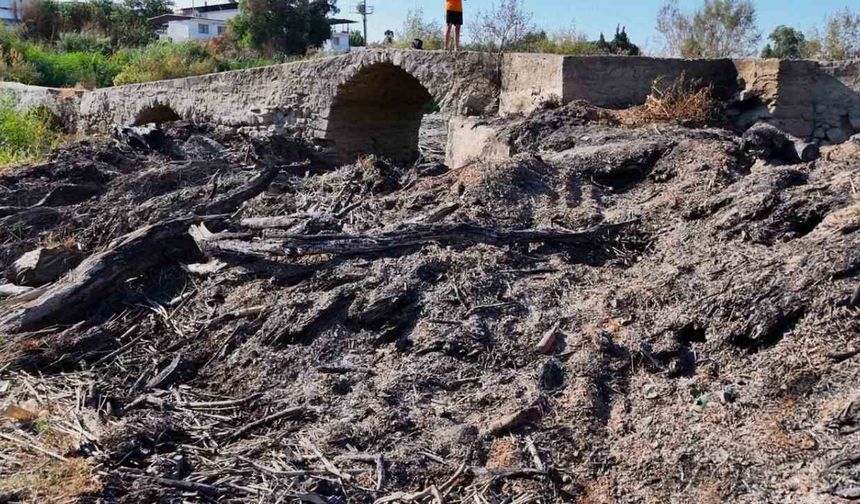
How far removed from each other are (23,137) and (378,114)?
656 centimetres

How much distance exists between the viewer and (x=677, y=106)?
651 centimetres

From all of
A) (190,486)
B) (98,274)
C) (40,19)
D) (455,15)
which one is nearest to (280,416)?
(190,486)

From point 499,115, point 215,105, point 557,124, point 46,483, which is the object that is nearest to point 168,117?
point 215,105

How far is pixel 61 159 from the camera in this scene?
9773 mm

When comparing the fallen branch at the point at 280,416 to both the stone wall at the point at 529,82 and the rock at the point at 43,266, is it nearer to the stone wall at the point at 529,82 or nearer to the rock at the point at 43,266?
the rock at the point at 43,266

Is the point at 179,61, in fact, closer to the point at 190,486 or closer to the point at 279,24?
the point at 279,24

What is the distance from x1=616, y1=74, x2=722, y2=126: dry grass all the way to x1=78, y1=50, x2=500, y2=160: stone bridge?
1.56 metres

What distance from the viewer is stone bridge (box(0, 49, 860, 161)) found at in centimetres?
663

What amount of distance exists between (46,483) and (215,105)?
30.6 ft

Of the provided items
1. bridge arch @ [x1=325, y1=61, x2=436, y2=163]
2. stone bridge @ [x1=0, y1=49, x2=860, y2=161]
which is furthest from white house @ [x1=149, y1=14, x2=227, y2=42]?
bridge arch @ [x1=325, y1=61, x2=436, y2=163]

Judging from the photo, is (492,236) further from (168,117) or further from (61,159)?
(168,117)

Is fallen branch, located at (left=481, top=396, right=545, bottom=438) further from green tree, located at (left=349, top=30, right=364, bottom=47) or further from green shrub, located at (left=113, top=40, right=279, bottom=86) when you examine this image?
green tree, located at (left=349, top=30, right=364, bottom=47)

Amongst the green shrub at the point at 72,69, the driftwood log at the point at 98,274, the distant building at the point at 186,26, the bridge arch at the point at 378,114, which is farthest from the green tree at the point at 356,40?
the driftwood log at the point at 98,274

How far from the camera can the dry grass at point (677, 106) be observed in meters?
6.40
